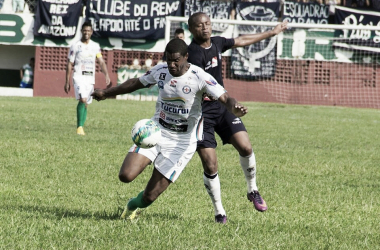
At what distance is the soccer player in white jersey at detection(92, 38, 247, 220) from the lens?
6.08 meters

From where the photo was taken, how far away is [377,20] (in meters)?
29.9

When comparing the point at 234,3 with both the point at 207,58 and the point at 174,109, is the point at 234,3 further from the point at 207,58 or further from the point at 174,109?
the point at 174,109

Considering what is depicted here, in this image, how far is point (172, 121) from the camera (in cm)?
626

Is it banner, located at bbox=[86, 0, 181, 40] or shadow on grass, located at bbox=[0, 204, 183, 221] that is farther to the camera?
banner, located at bbox=[86, 0, 181, 40]

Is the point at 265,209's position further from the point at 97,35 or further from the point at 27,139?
the point at 97,35

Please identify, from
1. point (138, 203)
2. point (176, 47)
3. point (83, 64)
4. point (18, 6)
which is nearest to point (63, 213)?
point (138, 203)

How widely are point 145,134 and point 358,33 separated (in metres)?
24.7

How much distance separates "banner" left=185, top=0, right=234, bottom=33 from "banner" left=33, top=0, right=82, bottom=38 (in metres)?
4.92

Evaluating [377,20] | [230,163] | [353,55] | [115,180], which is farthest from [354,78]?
[115,180]

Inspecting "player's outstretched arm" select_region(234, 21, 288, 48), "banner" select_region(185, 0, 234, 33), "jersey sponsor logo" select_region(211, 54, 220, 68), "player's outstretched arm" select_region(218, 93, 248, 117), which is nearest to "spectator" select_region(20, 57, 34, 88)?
"banner" select_region(185, 0, 234, 33)

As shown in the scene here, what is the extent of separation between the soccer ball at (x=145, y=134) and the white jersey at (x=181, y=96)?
271 millimetres

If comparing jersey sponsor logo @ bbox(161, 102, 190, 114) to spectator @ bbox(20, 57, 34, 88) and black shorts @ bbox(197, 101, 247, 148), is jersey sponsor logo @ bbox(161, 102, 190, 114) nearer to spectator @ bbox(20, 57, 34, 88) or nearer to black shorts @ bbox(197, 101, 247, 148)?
black shorts @ bbox(197, 101, 247, 148)

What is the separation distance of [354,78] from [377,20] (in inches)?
113

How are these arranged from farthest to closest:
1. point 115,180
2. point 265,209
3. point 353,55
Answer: point 353,55 < point 115,180 < point 265,209
